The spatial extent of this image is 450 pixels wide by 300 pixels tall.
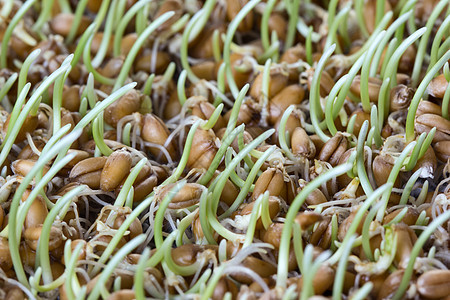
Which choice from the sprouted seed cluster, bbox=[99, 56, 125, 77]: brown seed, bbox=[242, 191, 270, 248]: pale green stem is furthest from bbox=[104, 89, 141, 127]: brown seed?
bbox=[242, 191, 270, 248]: pale green stem

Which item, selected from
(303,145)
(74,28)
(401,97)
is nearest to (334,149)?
(303,145)

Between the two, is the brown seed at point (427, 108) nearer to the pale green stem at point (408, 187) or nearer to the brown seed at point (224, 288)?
the pale green stem at point (408, 187)

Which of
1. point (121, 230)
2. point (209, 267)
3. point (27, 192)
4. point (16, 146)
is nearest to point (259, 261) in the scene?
point (209, 267)

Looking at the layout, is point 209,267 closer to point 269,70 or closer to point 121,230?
point 121,230

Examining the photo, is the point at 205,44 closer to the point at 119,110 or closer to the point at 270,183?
the point at 119,110

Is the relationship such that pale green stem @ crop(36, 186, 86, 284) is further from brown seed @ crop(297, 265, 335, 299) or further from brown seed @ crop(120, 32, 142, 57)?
brown seed @ crop(120, 32, 142, 57)

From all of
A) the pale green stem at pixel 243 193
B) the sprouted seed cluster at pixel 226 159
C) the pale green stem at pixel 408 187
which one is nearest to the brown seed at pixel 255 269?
the sprouted seed cluster at pixel 226 159
